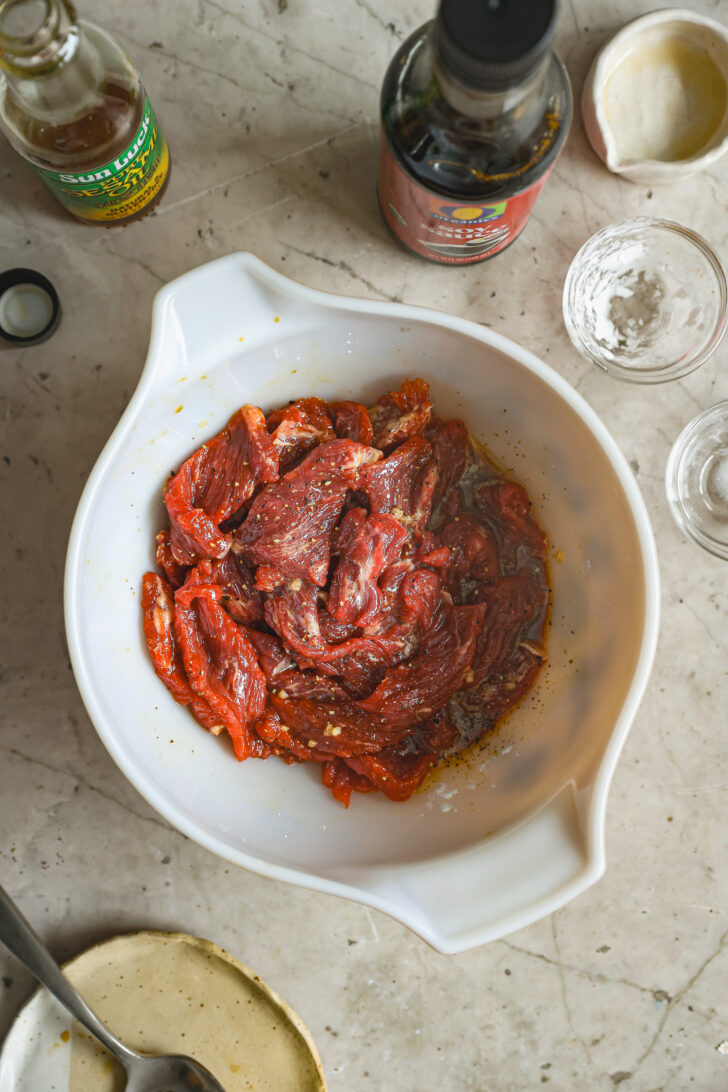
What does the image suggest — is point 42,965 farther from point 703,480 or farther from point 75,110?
point 703,480

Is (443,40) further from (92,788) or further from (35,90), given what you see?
(92,788)

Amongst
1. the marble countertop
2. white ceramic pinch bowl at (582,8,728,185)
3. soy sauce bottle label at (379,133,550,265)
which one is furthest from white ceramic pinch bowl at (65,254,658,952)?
white ceramic pinch bowl at (582,8,728,185)

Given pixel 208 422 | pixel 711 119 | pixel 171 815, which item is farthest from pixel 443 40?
pixel 171 815

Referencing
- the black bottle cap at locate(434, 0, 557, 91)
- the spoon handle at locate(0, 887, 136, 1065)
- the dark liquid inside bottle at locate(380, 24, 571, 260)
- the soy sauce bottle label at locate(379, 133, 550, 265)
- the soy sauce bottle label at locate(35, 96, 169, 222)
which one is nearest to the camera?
the black bottle cap at locate(434, 0, 557, 91)

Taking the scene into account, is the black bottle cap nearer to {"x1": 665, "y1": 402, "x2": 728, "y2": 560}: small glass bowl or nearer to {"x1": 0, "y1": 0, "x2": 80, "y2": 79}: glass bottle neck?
{"x1": 0, "y1": 0, "x2": 80, "y2": 79}: glass bottle neck

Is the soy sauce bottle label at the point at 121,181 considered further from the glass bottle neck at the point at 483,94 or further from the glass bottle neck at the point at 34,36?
the glass bottle neck at the point at 483,94

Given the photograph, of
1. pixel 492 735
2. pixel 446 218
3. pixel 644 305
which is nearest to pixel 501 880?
pixel 492 735
